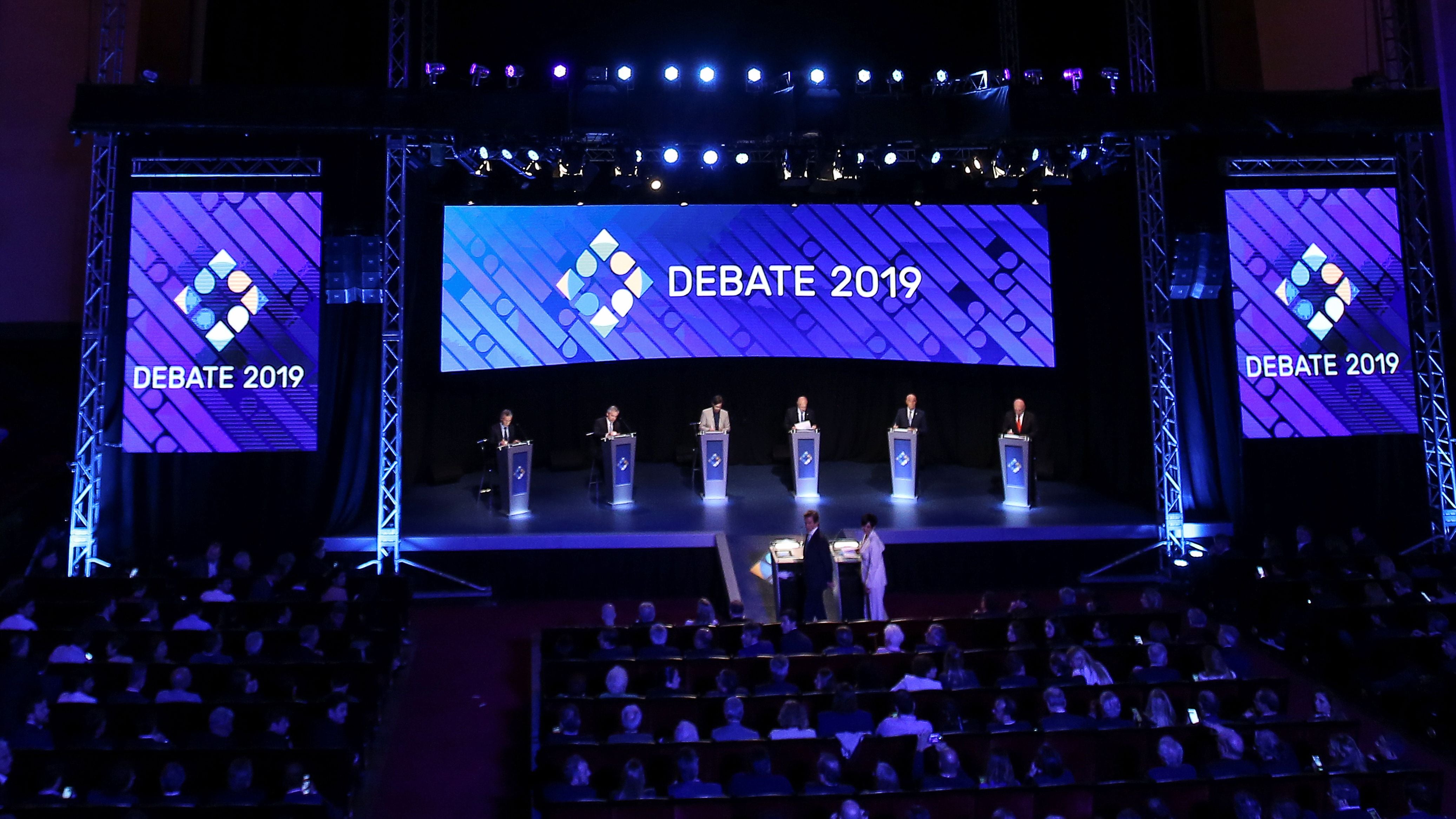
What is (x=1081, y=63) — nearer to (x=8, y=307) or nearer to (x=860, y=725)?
(x=860, y=725)

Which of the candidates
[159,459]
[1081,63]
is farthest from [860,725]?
[1081,63]

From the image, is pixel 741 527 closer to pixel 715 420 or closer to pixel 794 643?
pixel 715 420

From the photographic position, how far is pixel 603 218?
1476cm

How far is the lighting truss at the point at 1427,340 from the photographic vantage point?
12469 millimetres

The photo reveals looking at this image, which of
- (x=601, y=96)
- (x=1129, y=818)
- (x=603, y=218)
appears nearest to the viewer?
(x=1129, y=818)

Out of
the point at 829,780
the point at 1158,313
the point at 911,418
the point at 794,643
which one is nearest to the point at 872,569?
the point at 794,643

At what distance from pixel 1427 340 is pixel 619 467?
9.25 meters

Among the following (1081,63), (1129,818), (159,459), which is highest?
(1081,63)

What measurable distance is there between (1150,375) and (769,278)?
16.3 feet

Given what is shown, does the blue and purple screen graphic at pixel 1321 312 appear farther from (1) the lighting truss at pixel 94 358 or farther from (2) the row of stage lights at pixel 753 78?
(1) the lighting truss at pixel 94 358

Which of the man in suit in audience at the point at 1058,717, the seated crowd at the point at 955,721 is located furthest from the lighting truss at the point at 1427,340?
the man in suit in audience at the point at 1058,717

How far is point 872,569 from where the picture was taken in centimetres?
1027

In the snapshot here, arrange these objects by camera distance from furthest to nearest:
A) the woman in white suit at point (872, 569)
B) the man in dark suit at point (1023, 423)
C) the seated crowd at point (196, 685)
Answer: the man in dark suit at point (1023, 423)
the woman in white suit at point (872, 569)
the seated crowd at point (196, 685)

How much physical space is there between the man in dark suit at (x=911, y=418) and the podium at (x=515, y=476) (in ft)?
14.8
